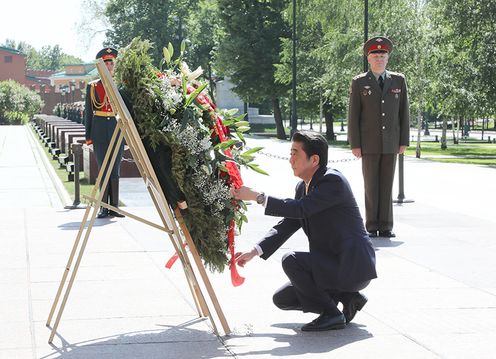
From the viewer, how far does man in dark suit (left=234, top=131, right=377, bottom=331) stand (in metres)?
6.40

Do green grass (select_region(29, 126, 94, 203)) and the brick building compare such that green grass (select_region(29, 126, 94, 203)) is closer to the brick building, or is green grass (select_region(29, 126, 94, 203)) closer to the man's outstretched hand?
the man's outstretched hand

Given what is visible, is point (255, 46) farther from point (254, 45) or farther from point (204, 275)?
point (204, 275)

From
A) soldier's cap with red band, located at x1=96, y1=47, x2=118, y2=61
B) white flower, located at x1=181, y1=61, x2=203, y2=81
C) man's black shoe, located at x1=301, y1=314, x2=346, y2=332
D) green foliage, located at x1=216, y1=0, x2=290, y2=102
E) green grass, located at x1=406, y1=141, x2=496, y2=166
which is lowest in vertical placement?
green grass, located at x1=406, y1=141, x2=496, y2=166

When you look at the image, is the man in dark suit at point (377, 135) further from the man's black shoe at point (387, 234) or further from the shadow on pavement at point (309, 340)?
the shadow on pavement at point (309, 340)

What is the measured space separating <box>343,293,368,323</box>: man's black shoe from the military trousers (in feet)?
14.7

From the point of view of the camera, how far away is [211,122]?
649cm

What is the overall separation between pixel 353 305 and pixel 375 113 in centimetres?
486

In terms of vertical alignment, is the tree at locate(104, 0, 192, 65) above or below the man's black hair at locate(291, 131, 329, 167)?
above

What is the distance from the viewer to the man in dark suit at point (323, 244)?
→ 252 inches

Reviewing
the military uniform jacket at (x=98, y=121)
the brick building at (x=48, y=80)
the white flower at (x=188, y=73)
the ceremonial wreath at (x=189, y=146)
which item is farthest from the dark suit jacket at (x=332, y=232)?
the brick building at (x=48, y=80)

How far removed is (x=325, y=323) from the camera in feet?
21.2

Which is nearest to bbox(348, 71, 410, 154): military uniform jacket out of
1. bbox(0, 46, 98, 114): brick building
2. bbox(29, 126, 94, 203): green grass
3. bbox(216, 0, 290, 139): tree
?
bbox(29, 126, 94, 203): green grass

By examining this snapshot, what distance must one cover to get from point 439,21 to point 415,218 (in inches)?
917

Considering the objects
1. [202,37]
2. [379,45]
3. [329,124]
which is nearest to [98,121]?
[379,45]
